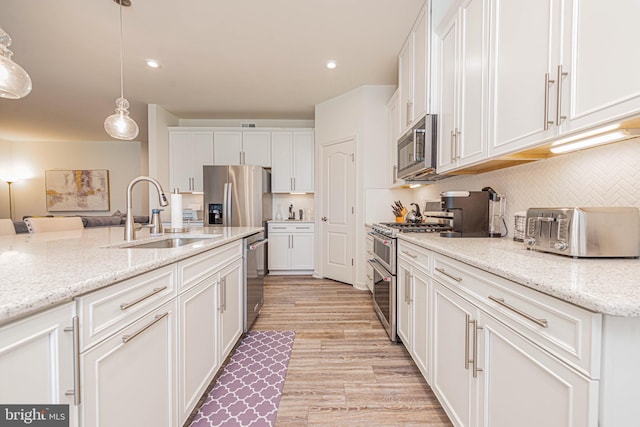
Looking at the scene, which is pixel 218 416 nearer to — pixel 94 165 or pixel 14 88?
pixel 14 88

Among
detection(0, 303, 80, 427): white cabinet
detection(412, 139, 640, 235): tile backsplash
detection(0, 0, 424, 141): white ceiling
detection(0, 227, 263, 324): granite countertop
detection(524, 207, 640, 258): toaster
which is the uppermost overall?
detection(0, 0, 424, 141): white ceiling


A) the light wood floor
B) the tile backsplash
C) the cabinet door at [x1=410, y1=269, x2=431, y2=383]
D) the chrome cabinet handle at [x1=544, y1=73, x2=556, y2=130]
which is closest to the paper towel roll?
the light wood floor

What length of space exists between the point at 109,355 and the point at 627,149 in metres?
2.05

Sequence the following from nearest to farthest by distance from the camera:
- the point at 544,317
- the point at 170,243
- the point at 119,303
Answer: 1. the point at 544,317
2. the point at 119,303
3. the point at 170,243

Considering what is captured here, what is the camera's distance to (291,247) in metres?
4.75

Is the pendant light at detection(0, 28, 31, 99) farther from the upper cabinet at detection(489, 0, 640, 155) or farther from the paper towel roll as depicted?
the upper cabinet at detection(489, 0, 640, 155)

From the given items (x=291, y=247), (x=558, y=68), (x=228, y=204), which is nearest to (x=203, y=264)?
(x=558, y=68)

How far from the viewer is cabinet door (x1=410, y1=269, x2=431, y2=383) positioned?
1638 millimetres

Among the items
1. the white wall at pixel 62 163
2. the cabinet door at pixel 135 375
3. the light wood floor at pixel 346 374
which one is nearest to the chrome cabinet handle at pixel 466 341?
the light wood floor at pixel 346 374

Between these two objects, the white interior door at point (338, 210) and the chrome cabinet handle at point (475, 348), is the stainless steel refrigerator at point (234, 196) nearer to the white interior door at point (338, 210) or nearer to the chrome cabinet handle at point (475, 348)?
the white interior door at point (338, 210)

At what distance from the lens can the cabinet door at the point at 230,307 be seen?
6.00 ft

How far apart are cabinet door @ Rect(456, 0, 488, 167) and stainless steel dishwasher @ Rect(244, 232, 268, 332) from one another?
1.79 metres

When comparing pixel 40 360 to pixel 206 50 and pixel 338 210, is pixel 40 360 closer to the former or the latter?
pixel 206 50

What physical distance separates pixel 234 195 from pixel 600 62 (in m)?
4.22
